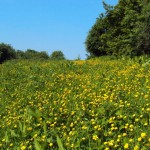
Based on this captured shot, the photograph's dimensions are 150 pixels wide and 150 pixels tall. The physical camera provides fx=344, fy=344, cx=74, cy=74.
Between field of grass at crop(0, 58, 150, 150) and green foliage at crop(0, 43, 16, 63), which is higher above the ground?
green foliage at crop(0, 43, 16, 63)

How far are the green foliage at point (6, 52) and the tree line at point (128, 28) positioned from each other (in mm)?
24784

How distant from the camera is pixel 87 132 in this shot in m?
5.24

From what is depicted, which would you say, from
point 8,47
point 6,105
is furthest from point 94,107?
point 8,47

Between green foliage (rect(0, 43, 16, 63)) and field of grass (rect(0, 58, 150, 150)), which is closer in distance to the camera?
field of grass (rect(0, 58, 150, 150))

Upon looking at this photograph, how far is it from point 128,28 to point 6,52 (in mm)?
37070

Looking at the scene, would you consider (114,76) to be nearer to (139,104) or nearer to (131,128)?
(139,104)

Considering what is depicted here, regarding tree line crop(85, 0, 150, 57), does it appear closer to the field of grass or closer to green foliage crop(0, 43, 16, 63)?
the field of grass

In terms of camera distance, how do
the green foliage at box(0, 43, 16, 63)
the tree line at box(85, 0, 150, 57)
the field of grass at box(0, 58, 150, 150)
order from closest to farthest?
the field of grass at box(0, 58, 150, 150) < the tree line at box(85, 0, 150, 57) < the green foliage at box(0, 43, 16, 63)

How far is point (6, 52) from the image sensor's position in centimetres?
6044

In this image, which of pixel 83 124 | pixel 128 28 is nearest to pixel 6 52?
pixel 128 28

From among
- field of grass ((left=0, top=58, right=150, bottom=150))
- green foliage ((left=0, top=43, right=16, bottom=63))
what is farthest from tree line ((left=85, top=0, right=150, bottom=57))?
green foliage ((left=0, top=43, right=16, bottom=63))

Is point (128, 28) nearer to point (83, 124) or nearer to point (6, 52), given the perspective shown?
point (83, 124)

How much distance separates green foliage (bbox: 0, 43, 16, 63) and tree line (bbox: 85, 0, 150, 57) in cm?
2478

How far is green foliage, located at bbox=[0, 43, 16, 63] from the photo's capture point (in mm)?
59312
